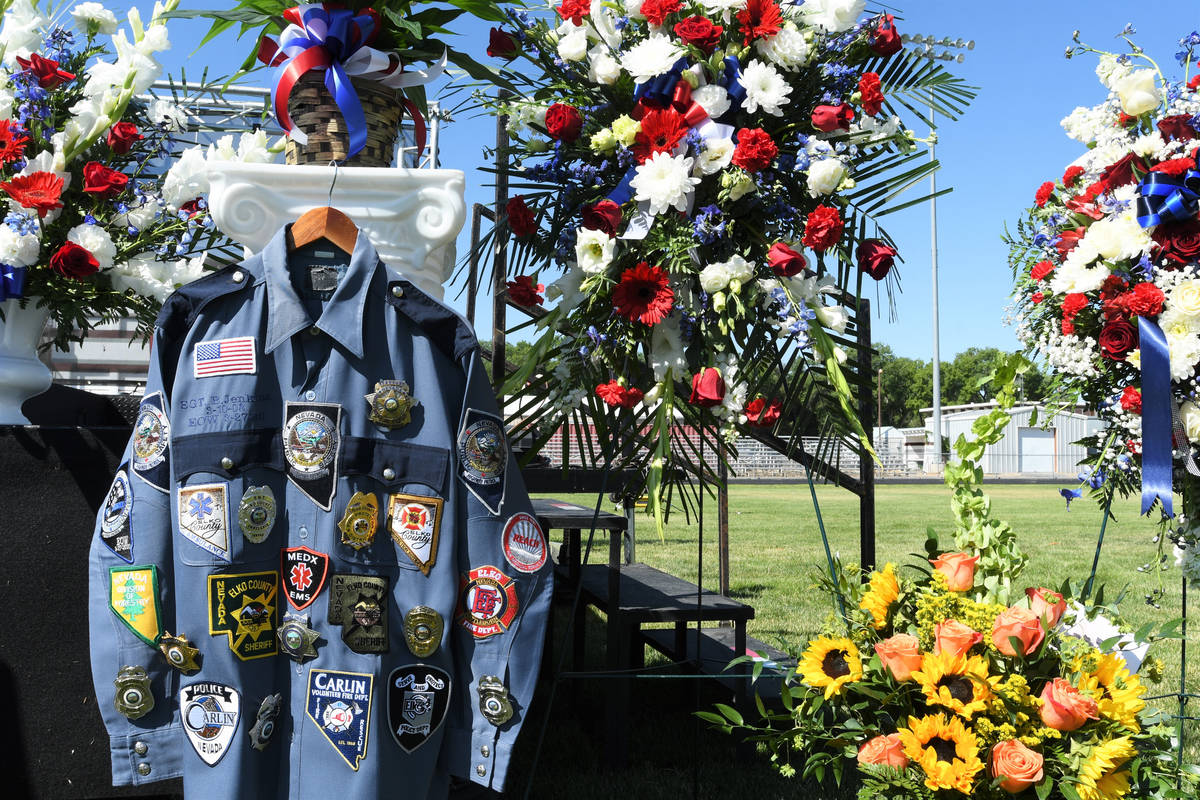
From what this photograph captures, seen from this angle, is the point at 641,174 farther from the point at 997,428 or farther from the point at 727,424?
the point at 997,428

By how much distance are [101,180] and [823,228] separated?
164 centimetres

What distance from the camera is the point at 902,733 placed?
1565mm

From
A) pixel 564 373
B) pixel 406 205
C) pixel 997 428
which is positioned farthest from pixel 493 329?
pixel 997 428

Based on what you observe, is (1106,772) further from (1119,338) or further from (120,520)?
(120,520)

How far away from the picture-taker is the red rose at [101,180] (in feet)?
6.86

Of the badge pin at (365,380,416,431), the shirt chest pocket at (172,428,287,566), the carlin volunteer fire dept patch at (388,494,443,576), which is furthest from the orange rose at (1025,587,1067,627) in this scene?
the shirt chest pocket at (172,428,287,566)

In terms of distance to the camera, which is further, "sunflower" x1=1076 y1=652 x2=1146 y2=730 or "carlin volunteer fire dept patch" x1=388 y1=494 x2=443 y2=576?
"carlin volunteer fire dept patch" x1=388 y1=494 x2=443 y2=576

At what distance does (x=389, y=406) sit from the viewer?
167 centimetres

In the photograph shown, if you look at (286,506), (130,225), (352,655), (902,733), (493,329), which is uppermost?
(130,225)

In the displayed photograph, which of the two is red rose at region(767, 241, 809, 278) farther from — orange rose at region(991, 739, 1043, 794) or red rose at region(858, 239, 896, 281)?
orange rose at region(991, 739, 1043, 794)

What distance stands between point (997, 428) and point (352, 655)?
1.31m

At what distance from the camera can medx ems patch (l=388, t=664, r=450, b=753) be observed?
162 centimetres

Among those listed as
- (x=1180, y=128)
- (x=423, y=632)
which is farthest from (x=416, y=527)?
(x=1180, y=128)

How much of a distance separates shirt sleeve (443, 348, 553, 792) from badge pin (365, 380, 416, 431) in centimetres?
11
